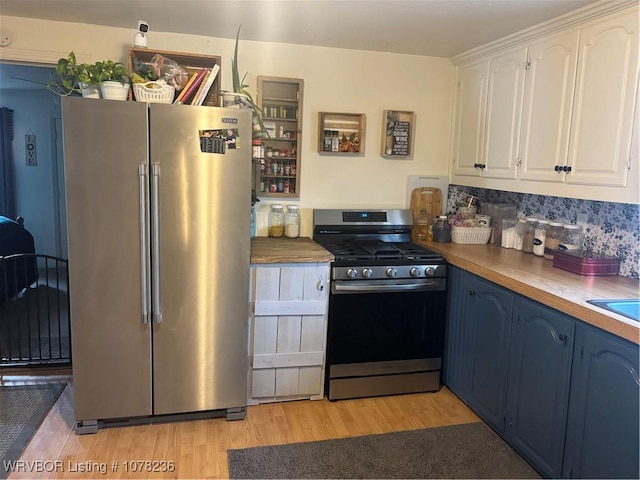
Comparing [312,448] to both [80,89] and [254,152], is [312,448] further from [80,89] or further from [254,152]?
[80,89]

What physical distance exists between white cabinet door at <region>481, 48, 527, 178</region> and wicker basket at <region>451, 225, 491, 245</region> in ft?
1.22

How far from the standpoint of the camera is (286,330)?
2742 mm

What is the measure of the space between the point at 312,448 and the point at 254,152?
5.34 ft

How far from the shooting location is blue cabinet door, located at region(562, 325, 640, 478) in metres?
1.69

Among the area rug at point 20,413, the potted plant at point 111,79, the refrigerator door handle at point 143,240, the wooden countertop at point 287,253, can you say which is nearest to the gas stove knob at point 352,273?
the wooden countertop at point 287,253

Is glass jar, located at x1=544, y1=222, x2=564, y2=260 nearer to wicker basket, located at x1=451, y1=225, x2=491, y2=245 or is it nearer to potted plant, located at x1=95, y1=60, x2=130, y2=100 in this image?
wicker basket, located at x1=451, y1=225, x2=491, y2=245

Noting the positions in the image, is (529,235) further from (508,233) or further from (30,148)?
(30,148)

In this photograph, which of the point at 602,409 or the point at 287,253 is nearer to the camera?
the point at 602,409

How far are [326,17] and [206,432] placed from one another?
2278 mm

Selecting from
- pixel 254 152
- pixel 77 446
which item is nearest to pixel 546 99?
pixel 254 152

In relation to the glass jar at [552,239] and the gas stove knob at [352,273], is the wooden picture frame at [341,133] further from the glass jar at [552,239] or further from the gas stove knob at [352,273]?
the glass jar at [552,239]

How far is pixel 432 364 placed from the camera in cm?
299

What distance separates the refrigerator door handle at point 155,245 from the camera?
2295 mm

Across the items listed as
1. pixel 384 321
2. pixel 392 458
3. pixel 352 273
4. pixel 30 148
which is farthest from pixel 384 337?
pixel 30 148
